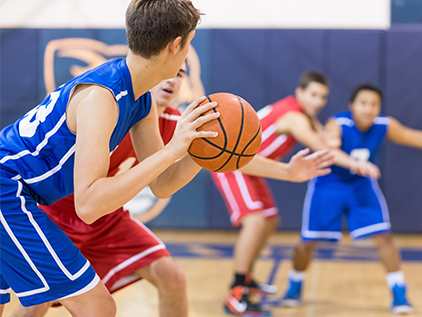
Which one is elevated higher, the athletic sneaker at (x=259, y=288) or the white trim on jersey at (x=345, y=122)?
the white trim on jersey at (x=345, y=122)

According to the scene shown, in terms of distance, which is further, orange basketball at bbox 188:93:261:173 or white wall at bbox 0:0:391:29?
white wall at bbox 0:0:391:29

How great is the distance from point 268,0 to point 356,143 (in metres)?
3.28

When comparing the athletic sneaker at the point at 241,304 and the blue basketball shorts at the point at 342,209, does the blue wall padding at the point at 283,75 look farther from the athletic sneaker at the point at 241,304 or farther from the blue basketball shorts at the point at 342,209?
the athletic sneaker at the point at 241,304

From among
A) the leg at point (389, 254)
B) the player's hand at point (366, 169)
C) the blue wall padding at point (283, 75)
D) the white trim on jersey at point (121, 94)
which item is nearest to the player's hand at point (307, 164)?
the white trim on jersey at point (121, 94)

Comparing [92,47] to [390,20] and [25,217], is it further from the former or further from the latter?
[25,217]

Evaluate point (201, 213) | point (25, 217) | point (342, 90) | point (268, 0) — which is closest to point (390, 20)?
point (342, 90)

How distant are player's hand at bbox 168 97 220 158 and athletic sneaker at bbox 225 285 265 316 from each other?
2.20m

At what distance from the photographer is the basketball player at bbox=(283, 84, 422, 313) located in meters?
3.68

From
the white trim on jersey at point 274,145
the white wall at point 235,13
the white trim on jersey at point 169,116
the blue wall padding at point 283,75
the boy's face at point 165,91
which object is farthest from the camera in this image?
the white wall at point 235,13

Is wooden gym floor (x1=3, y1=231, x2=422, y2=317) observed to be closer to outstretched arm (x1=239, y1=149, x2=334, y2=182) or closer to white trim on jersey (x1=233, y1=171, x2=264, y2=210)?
white trim on jersey (x1=233, y1=171, x2=264, y2=210)

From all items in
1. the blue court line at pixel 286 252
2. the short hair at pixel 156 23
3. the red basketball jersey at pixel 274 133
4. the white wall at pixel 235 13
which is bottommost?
the blue court line at pixel 286 252

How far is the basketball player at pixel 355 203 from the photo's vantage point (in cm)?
368

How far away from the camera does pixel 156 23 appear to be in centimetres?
167

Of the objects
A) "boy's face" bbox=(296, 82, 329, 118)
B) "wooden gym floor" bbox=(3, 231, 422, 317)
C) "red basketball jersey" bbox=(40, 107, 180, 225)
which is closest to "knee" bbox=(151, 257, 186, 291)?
"red basketball jersey" bbox=(40, 107, 180, 225)
